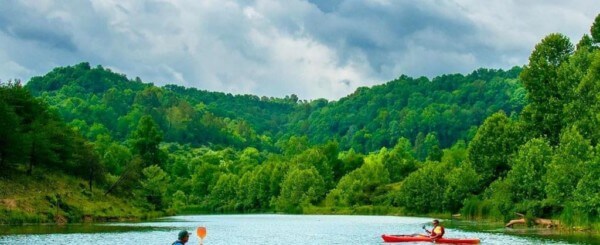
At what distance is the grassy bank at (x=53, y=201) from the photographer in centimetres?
8331

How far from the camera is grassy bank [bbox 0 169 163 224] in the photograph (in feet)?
273

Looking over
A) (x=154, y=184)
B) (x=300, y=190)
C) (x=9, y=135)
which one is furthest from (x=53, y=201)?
(x=300, y=190)

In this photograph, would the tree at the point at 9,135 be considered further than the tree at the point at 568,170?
Yes

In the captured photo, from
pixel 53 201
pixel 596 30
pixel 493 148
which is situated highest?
pixel 596 30

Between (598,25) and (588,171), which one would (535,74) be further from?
(588,171)

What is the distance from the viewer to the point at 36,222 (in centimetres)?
8412

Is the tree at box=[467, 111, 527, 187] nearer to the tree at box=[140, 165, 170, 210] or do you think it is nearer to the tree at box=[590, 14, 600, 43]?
the tree at box=[590, 14, 600, 43]

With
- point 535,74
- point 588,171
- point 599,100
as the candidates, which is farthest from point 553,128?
point 588,171

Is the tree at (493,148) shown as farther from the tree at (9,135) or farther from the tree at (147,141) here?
the tree at (9,135)

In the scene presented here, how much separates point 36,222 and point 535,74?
60.9m

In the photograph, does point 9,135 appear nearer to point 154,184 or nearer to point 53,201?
point 53,201

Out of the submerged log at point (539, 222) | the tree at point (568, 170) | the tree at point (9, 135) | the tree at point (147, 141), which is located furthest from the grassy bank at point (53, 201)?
the tree at point (568, 170)

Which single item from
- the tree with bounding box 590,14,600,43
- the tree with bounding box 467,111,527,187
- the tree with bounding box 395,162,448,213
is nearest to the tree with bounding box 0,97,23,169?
the tree with bounding box 467,111,527,187

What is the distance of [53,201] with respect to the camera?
8956 cm
